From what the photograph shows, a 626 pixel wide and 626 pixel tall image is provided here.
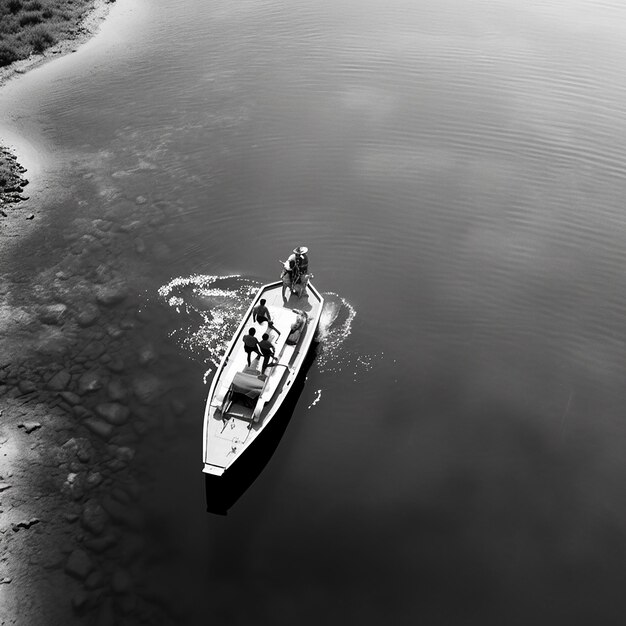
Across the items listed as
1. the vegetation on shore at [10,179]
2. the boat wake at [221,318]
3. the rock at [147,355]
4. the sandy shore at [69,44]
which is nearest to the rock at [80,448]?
the rock at [147,355]

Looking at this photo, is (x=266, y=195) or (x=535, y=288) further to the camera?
(x=266, y=195)

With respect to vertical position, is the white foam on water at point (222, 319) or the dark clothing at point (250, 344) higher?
the dark clothing at point (250, 344)

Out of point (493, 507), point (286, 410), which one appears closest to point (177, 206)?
point (286, 410)

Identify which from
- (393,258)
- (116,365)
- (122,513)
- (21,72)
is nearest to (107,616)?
(122,513)

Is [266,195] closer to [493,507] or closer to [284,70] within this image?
[284,70]

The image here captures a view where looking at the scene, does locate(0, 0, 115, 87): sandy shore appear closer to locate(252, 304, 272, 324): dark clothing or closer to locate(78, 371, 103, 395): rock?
locate(78, 371, 103, 395): rock

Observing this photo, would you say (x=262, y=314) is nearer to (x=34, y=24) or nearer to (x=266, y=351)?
(x=266, y=351)

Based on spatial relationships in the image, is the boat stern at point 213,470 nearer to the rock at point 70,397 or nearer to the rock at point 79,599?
the rock at point 79,599
